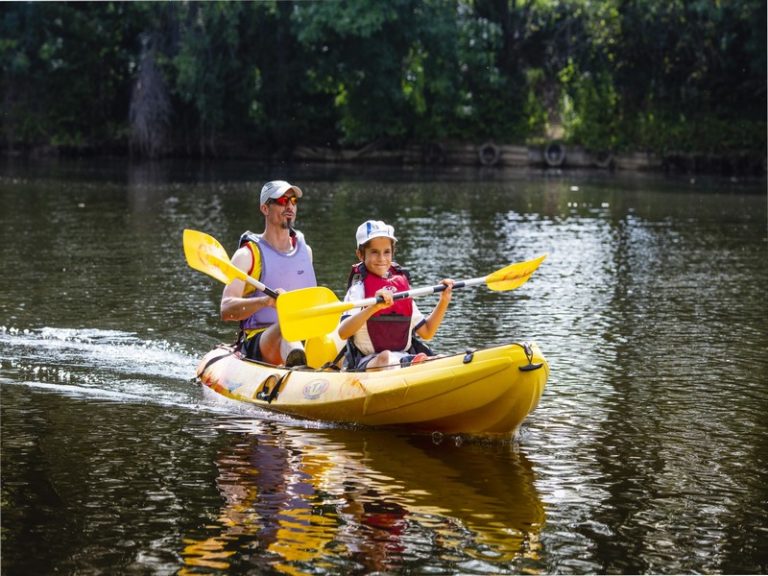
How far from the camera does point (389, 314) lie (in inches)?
324

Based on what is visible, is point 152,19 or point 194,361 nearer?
point 194,361

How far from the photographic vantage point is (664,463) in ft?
24.5

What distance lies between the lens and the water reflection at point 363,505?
586 cm

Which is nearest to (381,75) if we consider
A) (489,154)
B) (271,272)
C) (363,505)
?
(489,154)

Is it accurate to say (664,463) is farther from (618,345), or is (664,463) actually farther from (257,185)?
(257,185)

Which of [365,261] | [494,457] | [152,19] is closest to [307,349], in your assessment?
[365,261]

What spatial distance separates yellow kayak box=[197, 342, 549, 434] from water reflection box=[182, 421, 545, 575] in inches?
5.5

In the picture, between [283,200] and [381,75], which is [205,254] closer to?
[283,200]

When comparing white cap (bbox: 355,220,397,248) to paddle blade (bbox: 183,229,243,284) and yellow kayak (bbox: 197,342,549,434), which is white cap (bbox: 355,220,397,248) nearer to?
yellow kayak (bbox: 197,342,549,434)

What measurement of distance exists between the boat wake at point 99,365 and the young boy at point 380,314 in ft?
4.31

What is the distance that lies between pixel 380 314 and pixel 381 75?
101ft

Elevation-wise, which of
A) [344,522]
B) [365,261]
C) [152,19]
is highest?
[152,19]

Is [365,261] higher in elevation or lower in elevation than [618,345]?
higher

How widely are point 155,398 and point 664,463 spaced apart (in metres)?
3.44
